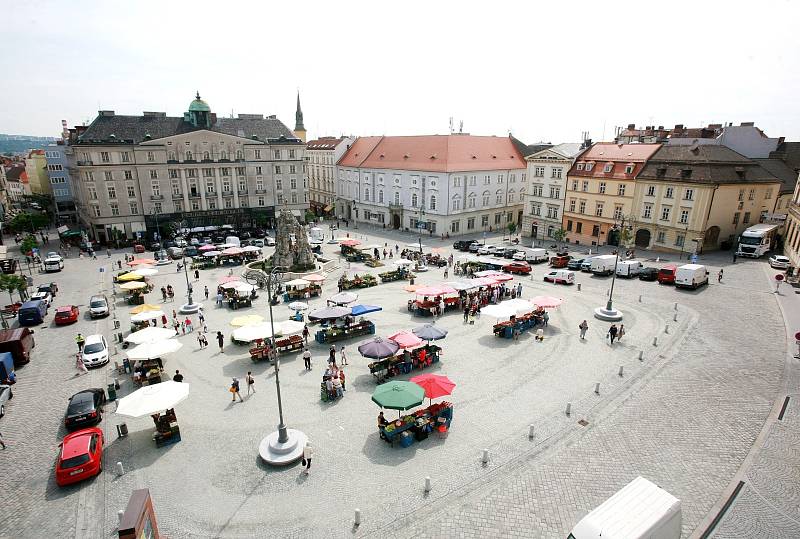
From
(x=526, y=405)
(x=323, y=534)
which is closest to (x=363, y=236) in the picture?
(x=526, y=405)

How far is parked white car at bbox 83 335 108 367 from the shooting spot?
920 inches

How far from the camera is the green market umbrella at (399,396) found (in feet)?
53.5

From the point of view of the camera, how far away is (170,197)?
60344mm

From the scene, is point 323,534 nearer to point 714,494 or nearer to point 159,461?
point 159,461

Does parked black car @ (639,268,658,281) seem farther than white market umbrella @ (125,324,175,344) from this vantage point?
Yes

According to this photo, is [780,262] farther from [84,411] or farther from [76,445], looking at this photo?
[84,411]

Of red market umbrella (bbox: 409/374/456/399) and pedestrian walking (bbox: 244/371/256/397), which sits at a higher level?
red market umbrella (bbox: 409/374/456/399)

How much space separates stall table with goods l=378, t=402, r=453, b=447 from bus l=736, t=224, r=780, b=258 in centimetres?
4515

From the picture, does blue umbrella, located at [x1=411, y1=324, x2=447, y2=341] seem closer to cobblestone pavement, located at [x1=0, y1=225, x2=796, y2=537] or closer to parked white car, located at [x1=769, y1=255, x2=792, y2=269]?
cobblestone pavement, located at [x1=0, y1=225, x2=796, y2=537]

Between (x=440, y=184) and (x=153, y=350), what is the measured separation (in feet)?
149

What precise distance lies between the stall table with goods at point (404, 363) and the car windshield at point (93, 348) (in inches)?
585

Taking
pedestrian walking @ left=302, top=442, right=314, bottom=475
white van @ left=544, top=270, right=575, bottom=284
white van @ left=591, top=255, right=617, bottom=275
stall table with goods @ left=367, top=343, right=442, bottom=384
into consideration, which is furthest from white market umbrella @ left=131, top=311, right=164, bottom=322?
white van @ left=591, top=255, right=617, bottom=275

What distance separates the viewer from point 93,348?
942 inches

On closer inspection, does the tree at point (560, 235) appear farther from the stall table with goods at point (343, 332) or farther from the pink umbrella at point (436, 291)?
the stall table with goods at point (343, 332)
